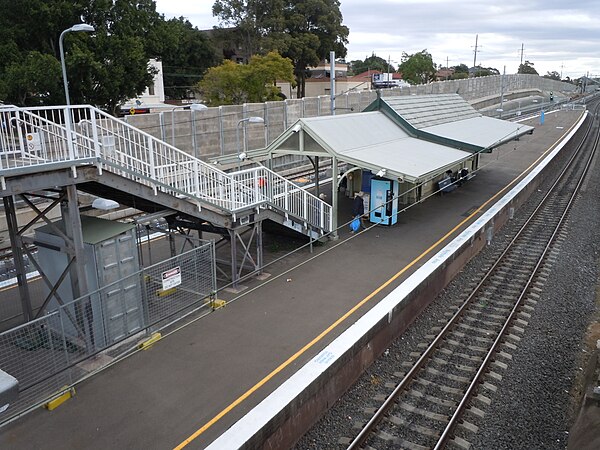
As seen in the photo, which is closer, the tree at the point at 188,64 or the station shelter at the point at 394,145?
the station shelter at the point at 394,145

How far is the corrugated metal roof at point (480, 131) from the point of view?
23516mm

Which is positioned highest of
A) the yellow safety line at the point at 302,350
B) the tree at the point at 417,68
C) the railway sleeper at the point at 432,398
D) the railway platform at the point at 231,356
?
the tree at the point at 417,68

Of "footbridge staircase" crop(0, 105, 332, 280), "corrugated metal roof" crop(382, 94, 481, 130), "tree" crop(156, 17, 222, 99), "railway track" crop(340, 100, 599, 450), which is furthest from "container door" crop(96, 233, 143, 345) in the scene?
"tree" crop(156, 17, 222, 99)

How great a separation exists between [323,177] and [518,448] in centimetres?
2103

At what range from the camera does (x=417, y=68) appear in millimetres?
93625

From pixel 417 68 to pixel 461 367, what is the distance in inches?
3593

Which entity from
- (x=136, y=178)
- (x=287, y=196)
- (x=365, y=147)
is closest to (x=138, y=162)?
(x=136, y=178)

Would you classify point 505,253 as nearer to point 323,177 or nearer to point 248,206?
point 248,206

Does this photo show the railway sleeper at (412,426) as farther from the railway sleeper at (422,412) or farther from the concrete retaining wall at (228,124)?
the concrete retaining wall at (228,124)

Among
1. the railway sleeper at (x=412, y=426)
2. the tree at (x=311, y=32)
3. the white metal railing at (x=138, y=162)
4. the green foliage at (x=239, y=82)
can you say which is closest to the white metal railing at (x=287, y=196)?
the white metal railing at (x=138, y=162)

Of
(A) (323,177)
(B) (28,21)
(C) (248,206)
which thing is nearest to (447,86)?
(A) (323,177)

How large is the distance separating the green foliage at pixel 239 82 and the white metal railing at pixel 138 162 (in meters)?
27.6

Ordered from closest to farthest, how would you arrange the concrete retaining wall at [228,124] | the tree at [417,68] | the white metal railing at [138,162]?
the white metal railing at [138,162], the concrete retaining wall at [228,124], the tree at [417,68]

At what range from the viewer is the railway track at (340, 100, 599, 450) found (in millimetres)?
8406
